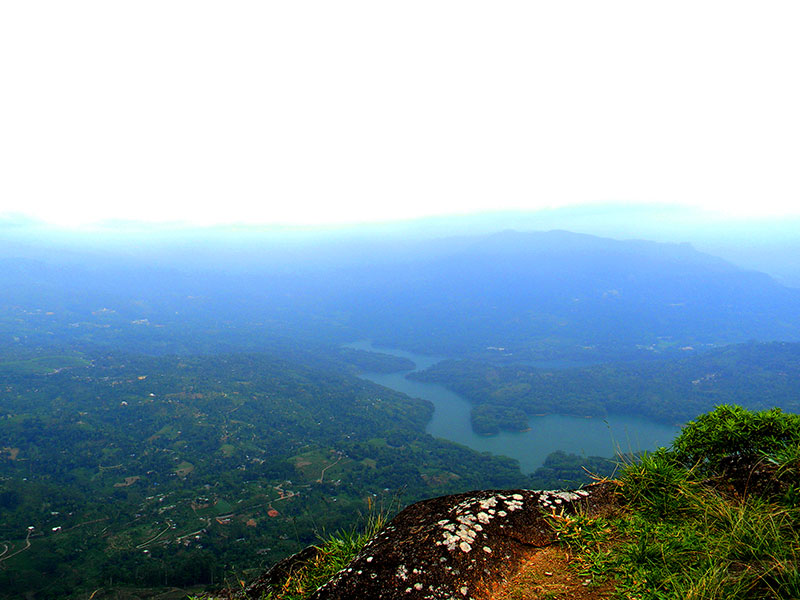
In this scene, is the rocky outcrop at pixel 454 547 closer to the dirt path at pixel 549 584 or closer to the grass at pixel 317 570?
the dirt path at pixel 549 584

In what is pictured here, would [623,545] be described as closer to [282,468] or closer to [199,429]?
[282,468]

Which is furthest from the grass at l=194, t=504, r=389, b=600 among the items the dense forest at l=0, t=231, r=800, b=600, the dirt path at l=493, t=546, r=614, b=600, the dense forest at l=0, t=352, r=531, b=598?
the dirt path at l=493, t=546, r=614, b=600

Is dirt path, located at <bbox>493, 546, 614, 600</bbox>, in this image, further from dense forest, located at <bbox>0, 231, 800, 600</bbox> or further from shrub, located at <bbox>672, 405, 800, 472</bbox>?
shrub, located at <bbox>672, 405, 800, 472</bbox>

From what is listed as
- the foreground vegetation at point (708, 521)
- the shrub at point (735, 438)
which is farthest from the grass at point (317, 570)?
the shrub at point (735, 438)

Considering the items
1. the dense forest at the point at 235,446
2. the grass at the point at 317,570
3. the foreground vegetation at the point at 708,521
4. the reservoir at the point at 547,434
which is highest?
the foreground vegetation at the point at 708,521

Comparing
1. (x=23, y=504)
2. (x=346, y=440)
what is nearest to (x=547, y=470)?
(x=346, y=440)

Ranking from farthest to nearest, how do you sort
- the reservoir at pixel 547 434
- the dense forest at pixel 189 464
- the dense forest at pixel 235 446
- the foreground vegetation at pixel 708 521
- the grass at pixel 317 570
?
the reservoir at pixel 547 434 < the dense forest at pixel 235 446 < the dense forest at pixel 189 464 < the grass at pixel 317 570 < the foreground vegetation at pixel 708 521

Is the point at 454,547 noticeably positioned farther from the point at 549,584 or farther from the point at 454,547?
the point at 549,584
